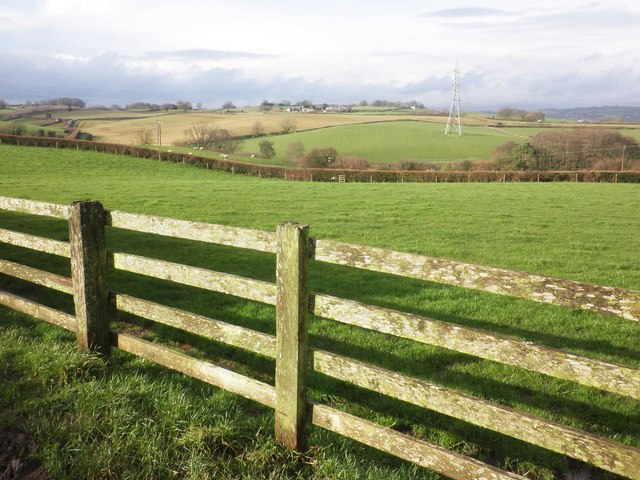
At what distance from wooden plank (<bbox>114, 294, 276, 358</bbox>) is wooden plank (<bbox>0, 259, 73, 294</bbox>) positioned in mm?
794

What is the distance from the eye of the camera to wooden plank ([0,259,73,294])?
6276 millimetres

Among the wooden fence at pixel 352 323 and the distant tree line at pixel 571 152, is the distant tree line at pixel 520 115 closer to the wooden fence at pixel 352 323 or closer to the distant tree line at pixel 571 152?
the distant tree line at pixel 571 152

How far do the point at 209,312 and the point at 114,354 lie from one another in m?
2.42

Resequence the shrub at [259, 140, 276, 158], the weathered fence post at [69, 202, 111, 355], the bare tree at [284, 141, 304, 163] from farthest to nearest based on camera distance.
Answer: the shrub at [259, 140, 276, 158]
the bare tree at [284, 141, 304, 163]
the weathered fence post at [69, 202, 111, 355]

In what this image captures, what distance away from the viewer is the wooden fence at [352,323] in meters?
3.34

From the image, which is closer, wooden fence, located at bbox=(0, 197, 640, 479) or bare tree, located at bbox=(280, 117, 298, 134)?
wooden fence, located at bbox=(0, 197, 640, 479)

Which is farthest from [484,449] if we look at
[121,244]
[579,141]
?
[579,141]

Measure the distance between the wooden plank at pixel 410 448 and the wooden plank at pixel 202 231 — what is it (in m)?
1.44

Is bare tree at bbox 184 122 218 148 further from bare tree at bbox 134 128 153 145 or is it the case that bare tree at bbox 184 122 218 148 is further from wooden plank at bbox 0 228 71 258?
wooden plank at bbox 0 228 71 258

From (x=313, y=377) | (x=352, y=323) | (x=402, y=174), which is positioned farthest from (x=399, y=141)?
(x=352, y=323)

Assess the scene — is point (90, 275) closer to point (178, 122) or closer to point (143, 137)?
point (143, 137)

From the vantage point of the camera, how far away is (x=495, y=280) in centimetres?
368

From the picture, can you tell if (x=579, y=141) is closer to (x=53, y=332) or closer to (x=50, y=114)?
(x=53, y=332)

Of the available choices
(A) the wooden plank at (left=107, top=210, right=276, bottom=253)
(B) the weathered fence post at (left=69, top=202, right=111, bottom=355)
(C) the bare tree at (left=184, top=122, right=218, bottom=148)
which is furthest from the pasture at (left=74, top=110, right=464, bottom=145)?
(A) the wooden plank at (left=107, top=210, right=276, bottom=253)
